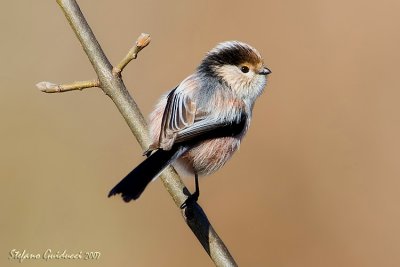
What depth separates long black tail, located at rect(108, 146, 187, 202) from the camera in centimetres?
209

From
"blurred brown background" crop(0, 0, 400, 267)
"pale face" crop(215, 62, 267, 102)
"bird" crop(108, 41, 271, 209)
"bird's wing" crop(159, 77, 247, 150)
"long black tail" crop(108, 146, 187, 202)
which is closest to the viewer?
"long black tail" crop(108, 146, 187, 202)

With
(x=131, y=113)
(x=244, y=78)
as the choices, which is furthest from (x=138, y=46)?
(x=244, y=78)

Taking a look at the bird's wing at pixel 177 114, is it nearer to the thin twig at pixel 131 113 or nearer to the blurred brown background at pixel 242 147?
the thin twig at pixel 131 113

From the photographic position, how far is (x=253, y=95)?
280cm

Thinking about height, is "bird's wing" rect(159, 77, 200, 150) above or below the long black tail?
above

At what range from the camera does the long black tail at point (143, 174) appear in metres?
2.09

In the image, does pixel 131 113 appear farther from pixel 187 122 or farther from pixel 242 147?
pixel 242 147

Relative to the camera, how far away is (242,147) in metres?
4.37

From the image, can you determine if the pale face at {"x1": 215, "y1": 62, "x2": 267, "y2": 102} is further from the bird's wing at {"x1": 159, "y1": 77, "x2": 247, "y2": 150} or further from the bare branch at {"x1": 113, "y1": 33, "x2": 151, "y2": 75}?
the bare branch at {"x1": 113, "y1": 33, "x2": 151, "y2": 75}

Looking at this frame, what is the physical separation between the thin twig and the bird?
0.04 meters

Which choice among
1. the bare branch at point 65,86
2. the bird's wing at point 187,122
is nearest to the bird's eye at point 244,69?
the bird's wing at point 187,122

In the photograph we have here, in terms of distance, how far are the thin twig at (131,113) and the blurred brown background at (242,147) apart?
1.48 metres

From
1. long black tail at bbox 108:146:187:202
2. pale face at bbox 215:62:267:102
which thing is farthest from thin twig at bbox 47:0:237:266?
pale face at bbox 215:62:267:102

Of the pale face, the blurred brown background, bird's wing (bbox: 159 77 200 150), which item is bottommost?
the blurred brown background
